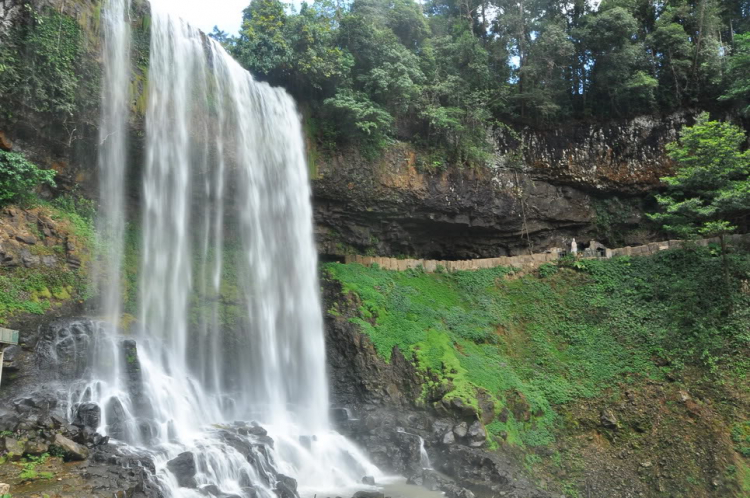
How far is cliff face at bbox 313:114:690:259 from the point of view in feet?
80.2

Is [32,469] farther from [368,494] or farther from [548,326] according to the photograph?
[548,326]

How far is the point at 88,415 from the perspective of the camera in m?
11.6

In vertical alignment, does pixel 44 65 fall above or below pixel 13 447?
above

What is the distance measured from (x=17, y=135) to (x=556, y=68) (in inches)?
922

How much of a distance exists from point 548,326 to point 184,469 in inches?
→ 569

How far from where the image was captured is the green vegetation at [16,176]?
14.9 meters

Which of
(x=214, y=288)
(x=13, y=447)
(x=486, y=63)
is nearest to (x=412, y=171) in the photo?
(x=486, y=63)

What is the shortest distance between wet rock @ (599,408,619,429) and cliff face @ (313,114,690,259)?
439 inches

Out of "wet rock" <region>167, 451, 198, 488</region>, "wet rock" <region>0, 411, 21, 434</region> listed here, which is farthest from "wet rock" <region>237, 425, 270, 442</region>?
"wet rock" <region>0, 411, 21, 434</region>

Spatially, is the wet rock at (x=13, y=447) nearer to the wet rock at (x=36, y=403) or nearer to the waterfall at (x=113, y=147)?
the wet rock at (x=36, y=403)

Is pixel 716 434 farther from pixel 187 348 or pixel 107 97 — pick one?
pixel 107 97

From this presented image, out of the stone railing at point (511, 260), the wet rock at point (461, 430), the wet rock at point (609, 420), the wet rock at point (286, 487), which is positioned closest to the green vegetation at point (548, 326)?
the stone railing at point (511, 260)

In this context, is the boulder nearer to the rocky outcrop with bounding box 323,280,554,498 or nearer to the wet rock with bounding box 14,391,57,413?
the wet rock with bounding box 14,391,57,413

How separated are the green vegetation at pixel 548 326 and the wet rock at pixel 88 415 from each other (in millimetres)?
8862
